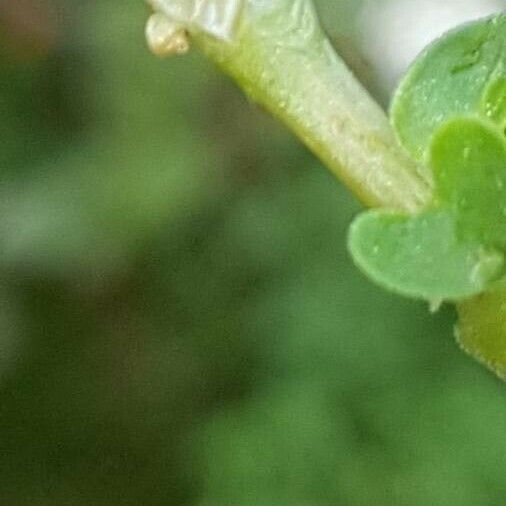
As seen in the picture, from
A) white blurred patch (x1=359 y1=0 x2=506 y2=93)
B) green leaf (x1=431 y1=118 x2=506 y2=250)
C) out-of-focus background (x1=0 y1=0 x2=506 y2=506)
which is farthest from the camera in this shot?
white blurred patch (x1=359 y1=0 x2=506 y2=93)

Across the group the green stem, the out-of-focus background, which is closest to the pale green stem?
the green stem

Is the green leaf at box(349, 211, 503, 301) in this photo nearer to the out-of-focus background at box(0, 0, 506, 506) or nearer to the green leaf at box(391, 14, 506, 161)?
the green leaf at box(391, 14, 506, 161)

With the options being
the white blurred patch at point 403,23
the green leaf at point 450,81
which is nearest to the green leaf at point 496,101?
the green leaf at point 450,81

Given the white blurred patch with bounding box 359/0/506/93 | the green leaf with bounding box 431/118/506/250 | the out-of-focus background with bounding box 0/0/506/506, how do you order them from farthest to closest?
the white blurred patch with bounding box 359/0/506/93 → the out-of-focus background with bounding box 0/0/506/506 → the green leaf with bounding box 431/118/506/250

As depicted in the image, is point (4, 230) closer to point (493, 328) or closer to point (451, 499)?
point (451, 499)

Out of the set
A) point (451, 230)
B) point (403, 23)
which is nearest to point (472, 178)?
point (451, 230)

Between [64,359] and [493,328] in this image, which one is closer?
[493,328]

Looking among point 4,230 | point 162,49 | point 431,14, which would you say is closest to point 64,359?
point 4,230
